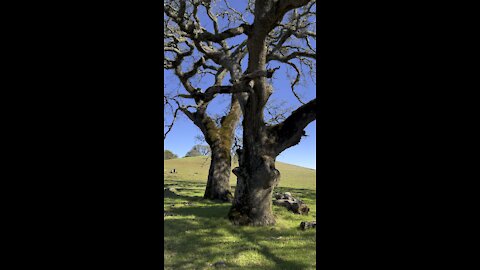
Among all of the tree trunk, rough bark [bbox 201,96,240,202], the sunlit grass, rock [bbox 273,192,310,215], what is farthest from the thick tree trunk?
the tree trunk

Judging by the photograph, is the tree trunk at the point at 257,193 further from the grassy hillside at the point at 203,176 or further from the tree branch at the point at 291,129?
the grassy hillside at the point at 203,176

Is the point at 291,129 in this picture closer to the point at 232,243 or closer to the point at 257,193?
the point at 257,193

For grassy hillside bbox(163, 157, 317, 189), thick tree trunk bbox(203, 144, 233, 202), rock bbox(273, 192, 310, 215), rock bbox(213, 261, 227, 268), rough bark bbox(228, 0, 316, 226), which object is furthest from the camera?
grassy hillside bbox(163, 157, 317, 189)

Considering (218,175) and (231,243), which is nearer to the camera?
(231,243)

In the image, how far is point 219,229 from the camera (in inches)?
309

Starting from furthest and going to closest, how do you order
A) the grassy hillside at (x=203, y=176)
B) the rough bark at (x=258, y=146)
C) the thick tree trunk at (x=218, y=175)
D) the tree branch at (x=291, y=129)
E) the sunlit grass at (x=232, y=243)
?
the grassy hillside at (x=203, y=176) < the thick tree trunk at (x=218, y=175) < the tree branch at (x=291, y=129) < the rough bark at (x=258, y=146) < the sunlit grass at (x=232, y=243)

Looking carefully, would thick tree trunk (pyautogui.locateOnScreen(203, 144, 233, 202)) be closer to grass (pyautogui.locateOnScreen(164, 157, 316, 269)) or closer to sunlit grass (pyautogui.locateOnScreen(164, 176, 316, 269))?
grass (pyautogui.locateOnScreen(164, 157, 316, 269))

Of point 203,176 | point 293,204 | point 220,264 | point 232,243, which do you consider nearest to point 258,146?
point 232,243

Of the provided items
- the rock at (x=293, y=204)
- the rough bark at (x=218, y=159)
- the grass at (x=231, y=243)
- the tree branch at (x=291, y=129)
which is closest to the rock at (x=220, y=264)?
the grass at (x=231, y=243)

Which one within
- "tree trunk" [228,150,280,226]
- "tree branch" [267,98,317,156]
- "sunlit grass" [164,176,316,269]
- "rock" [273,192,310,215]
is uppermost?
"tree branch" [267,98,317,156]

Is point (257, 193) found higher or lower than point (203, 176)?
higher

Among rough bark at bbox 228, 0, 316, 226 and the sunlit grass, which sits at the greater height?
rough bark at bbox 228, 0, 316, 226
